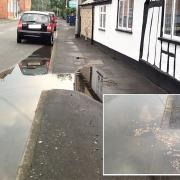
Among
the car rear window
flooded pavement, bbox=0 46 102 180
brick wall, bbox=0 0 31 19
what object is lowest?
flooded pavement, bbox=0 46 102 180

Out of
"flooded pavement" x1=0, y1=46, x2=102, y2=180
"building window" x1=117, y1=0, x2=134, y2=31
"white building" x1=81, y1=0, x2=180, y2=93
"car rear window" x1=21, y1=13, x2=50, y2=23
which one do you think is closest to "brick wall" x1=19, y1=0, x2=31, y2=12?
"car rear window" x1=21, y1=13, x2=50, y2=23

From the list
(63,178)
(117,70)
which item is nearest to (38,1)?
(117,70)

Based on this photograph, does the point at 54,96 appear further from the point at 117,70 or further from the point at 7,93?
the point at 117,70

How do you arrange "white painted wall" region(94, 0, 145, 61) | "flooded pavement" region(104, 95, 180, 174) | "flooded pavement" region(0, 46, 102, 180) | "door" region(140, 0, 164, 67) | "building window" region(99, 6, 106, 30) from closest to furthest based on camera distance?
"flooded pavement" region(104, 95, 180, 174), "flooded pavement" region(0, 46, 102, 180), "door" region(140, 0, 164, 67), "white painted wall" region(94, 0, 145, 61), "building window" region(99, 6, 106, 30)

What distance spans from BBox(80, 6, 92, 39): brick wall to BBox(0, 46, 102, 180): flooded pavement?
11891 millimetres

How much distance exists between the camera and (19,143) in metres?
5.79

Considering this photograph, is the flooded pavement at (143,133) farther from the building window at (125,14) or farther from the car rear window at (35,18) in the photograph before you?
the car rear window at (35,18)

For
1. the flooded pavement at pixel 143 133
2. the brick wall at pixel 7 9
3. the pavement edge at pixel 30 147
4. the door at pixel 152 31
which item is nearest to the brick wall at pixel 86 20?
the door at pixel 152 31

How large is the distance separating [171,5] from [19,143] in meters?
5.49

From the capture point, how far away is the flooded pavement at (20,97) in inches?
211

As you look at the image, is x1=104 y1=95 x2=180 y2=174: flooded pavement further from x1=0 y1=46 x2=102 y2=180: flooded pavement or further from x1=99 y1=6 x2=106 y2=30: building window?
x1=99 y1=6 x2=106 y2=30: building window

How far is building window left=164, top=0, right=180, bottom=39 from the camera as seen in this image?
9359 millimetres

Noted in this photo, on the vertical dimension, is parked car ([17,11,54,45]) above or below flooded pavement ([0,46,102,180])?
above

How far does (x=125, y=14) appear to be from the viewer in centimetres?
1553
